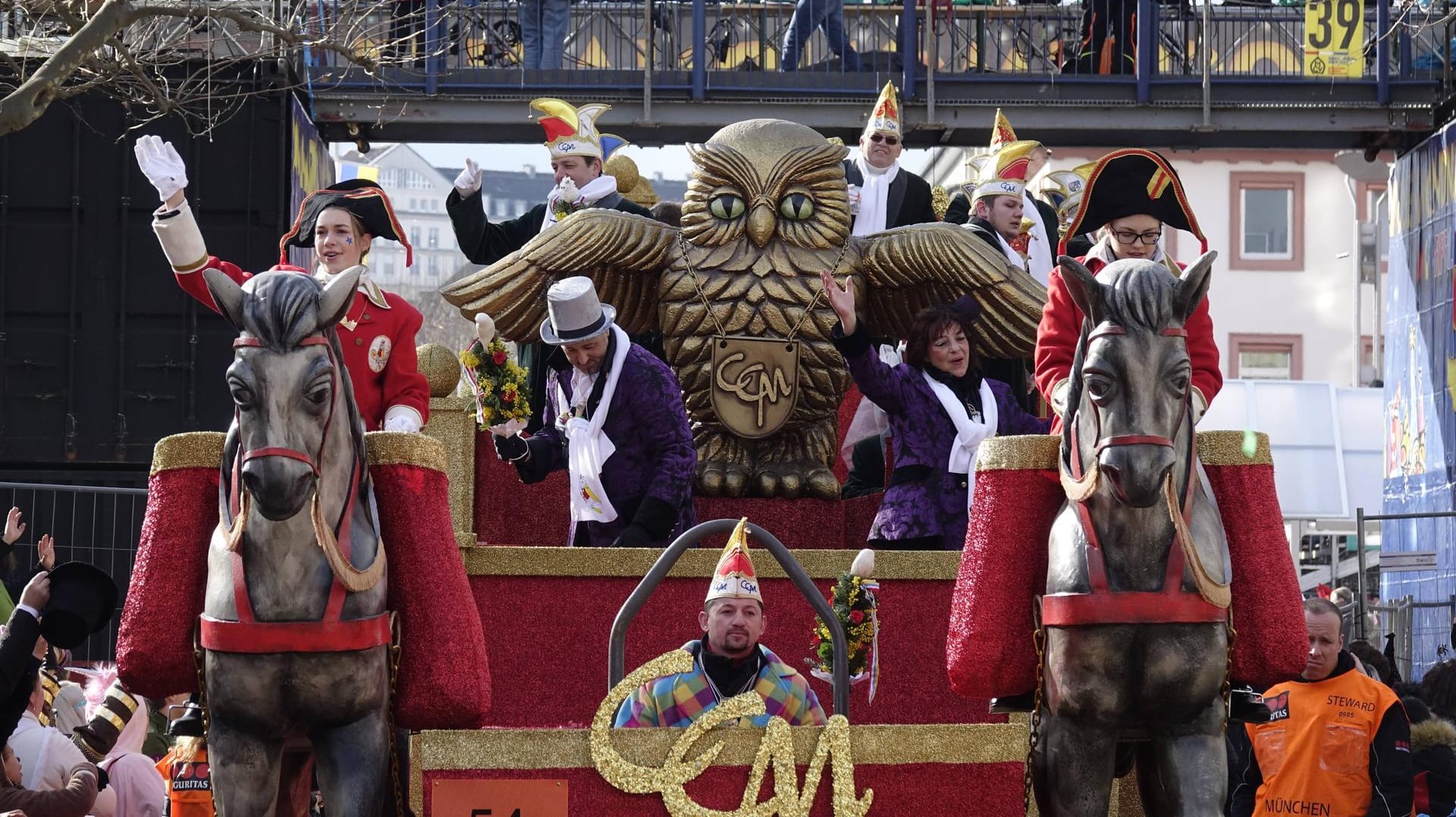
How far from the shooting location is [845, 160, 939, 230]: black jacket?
10.2 m

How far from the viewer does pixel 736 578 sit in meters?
6.29

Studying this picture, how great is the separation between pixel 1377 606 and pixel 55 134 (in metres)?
9.29

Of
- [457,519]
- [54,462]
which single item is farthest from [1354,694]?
[54,462]

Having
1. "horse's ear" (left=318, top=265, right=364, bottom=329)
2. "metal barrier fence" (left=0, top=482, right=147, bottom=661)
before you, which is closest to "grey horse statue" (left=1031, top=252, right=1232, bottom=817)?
"horse's ear" (left=318, top=265, right=364, bottom=329)

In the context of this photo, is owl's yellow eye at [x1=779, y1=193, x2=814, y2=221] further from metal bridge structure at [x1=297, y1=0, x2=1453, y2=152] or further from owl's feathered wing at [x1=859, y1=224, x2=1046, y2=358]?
metal bridge structure at [x1=297, y1=0, x2=1453, y2=152]

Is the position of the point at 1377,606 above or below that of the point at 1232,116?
below

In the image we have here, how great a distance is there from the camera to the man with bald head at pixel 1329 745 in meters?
7.12

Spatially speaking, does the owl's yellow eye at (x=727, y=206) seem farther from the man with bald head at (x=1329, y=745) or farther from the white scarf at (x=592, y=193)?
the man with bald head at (x=1329, y=745)

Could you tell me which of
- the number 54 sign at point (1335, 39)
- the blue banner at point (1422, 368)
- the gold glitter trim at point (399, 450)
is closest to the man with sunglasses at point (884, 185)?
the gold glitter trim at point (399, 450)

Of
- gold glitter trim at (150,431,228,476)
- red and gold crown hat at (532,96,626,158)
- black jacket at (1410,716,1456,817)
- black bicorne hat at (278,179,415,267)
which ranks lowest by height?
black jacket at (1410,716,1456,817)

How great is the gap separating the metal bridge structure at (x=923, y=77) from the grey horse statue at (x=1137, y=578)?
36.9 ft

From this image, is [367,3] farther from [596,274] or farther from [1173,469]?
[1173,469]

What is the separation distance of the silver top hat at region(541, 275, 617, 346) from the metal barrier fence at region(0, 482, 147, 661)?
4956 millimetres

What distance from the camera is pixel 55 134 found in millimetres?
14234
